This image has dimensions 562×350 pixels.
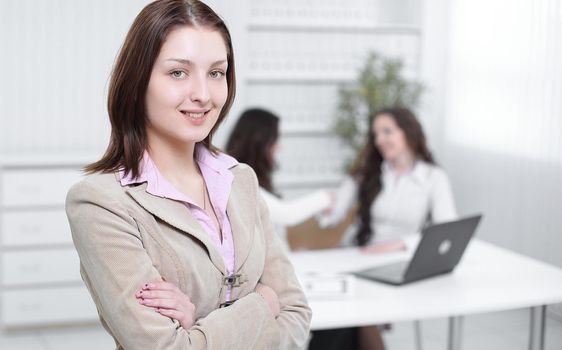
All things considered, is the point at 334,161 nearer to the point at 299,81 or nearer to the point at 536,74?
the point at 299,81

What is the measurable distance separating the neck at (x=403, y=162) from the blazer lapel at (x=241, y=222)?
2.30m

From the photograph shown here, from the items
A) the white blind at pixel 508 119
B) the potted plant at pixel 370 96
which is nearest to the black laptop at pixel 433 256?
the white blind at pixel 508 119

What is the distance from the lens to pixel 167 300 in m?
1.67

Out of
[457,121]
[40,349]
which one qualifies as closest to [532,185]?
[457,121]

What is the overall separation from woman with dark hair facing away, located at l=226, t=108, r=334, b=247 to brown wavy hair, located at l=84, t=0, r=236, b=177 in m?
1.92

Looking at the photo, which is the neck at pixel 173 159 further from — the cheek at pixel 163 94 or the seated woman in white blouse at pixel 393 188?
the seated woman in white blouse at pixel 393 188

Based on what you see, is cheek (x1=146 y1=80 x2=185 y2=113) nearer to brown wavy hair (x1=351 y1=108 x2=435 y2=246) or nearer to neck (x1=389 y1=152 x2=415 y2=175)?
brown wavy hair (x1=351 y1=108 x2=435 y2=246)

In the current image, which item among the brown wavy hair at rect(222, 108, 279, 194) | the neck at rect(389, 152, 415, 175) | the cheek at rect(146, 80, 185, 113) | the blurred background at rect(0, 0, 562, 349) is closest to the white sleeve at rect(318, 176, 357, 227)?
the neck at rect(389, 152, 415, 175)

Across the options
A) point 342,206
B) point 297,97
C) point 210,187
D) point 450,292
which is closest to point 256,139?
point 342,206

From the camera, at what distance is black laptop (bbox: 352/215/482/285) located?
114 inches

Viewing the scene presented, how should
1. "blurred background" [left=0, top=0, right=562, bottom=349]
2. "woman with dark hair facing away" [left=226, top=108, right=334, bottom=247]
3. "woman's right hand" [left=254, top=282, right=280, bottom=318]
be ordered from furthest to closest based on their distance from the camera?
"blurred background" [left=0, top=0, right=562, bottom=349] → "woman with dark hair facing away" [left=226, top=108, right=334, bottom=247] → "woman's right hand" [left=254, top=282, right=280, bottom=318]

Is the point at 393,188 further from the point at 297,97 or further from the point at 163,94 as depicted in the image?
the point at 163,94

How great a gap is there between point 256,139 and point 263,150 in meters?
0.06

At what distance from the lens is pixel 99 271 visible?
166 centimetres
